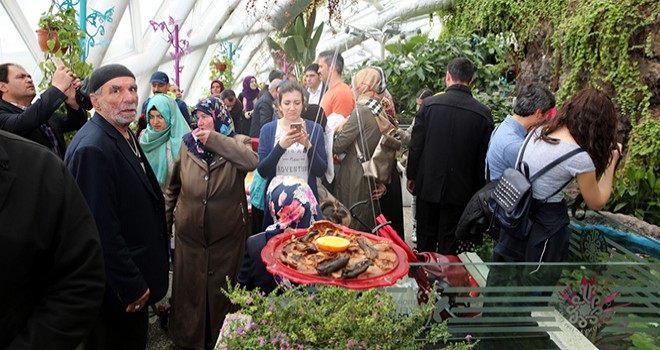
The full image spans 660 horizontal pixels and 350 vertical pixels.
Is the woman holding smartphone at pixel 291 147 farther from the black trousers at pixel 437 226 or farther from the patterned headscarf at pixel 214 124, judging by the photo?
the black trousers at pixel 437 226

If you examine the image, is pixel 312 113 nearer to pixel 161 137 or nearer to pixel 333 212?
pixel 161 137

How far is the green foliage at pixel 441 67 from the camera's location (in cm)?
906

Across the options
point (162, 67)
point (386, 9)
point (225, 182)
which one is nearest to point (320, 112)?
point (225, 182)

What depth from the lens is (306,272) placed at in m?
1.82

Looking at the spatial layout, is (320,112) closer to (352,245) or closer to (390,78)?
(352,245)

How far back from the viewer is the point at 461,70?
12.7 feet

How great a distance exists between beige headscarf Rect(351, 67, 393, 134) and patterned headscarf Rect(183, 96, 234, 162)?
1.14 meters

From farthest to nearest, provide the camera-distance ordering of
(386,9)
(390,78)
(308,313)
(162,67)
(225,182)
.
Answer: (386,9)
(162,67)
(390,78)
(225,182)
(308,313)

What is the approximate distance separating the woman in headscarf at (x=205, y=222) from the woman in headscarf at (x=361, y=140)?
3.13 feet

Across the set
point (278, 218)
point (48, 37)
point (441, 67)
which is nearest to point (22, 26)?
point (48, 37)

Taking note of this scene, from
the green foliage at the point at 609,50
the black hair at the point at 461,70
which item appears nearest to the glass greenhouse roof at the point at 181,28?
the black hair at the point at 461,70

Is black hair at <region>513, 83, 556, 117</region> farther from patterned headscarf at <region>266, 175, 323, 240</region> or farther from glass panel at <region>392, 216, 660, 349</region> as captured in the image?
patterned headscarf at <region>266, 175, 323, 240</region>

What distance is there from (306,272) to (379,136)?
7.82ft

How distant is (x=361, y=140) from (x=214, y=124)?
1.22 meters
